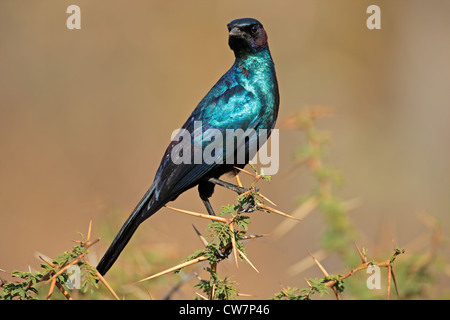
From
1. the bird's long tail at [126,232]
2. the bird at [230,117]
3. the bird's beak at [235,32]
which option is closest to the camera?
the bird's long tail at [126,232]

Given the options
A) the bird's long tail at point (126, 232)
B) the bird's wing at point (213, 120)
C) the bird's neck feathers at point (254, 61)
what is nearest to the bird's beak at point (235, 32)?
the bird's neck feathers at point (254, 61)

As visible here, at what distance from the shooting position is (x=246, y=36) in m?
4.00

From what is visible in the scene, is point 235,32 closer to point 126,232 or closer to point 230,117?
point 230,117

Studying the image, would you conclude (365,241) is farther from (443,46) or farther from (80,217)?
(443,46)

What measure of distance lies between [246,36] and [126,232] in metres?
1.54

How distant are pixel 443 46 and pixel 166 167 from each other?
6.10m

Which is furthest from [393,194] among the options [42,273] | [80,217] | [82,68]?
[42,273]

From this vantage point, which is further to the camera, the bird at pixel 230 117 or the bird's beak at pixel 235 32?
the bird's beak at pixel 235 32

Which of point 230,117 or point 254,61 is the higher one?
point 254,61

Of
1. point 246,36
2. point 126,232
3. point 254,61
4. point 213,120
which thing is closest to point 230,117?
point 213,120

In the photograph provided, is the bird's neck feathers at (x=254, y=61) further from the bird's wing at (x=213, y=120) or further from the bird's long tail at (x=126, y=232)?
the bird's long tail at (x=126, y=232)

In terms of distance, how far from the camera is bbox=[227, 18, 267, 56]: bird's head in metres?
3.98

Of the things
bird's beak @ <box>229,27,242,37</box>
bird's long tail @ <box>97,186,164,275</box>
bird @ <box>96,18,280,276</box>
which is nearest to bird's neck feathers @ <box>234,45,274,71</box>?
bird @ <box>96,18,280,276</box>

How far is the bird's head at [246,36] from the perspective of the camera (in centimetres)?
398
